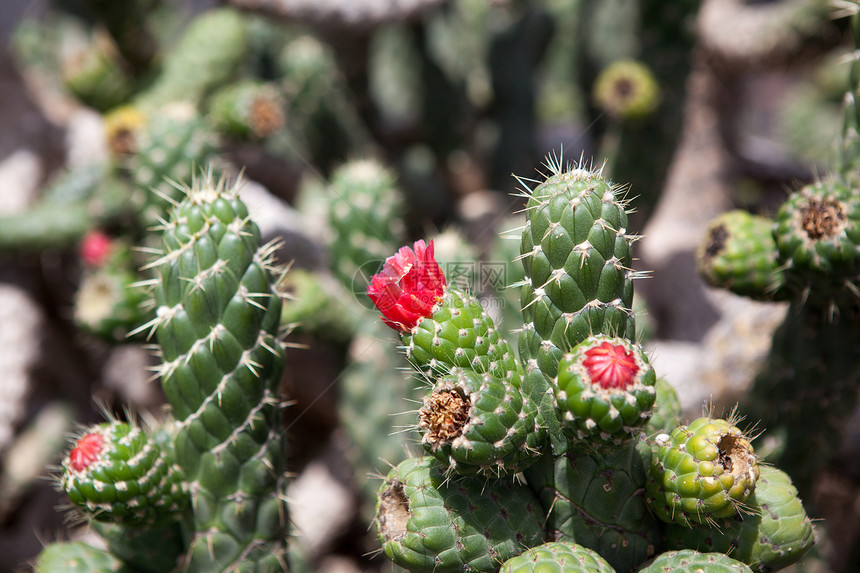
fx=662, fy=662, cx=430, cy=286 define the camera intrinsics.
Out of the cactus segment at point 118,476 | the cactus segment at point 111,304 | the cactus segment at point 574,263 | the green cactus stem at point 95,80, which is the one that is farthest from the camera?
the green cactus stem at point 95,80

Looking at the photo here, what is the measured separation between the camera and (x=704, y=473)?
1356 mm

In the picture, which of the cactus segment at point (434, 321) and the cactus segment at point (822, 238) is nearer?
the cactus segment at point (434, 321)

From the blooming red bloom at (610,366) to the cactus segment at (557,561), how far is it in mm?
362

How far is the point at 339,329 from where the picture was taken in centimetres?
307

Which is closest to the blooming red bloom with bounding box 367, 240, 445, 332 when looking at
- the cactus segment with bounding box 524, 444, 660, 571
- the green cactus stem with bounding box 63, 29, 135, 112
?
the cactus segment with bounding box 524, 444, 660, 571

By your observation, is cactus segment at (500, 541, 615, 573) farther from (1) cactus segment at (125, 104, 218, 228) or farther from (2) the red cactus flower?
(2) the red cactus flower

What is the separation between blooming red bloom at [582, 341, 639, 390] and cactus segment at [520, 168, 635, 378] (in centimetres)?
13

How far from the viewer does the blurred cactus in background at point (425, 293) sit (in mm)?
1468

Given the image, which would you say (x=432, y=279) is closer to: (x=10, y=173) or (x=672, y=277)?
(x=672, y=277)

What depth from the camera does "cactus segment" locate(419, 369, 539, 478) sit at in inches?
53.2

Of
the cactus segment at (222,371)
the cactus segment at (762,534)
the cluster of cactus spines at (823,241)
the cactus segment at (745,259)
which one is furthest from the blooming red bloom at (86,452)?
the cluster of cactus spines at (823,241)

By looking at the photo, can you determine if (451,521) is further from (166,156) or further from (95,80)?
(95,80)

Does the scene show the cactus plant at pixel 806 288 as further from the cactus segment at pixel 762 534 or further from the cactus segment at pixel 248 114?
the cactus segment at pixel 248 114

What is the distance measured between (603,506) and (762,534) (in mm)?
355
